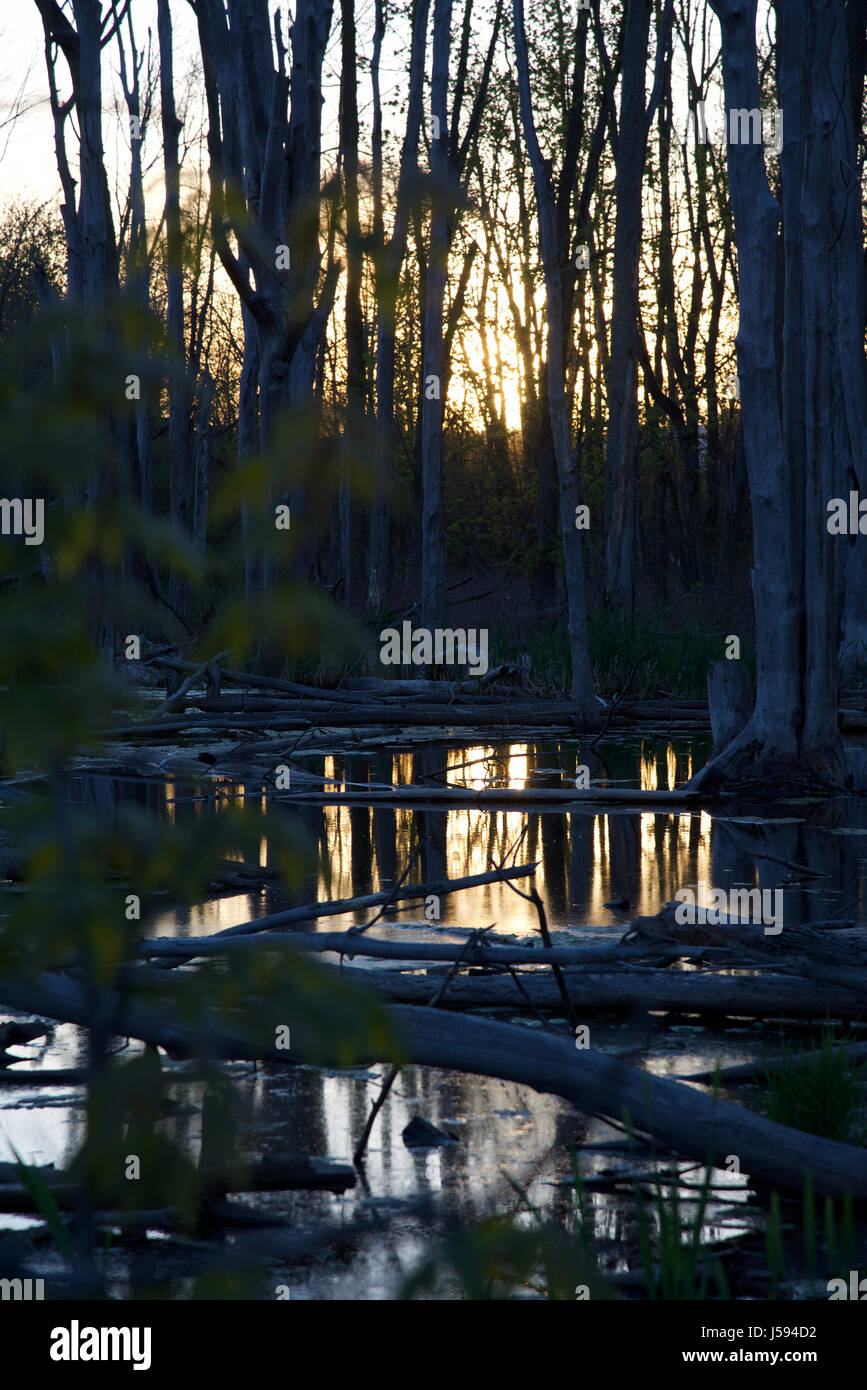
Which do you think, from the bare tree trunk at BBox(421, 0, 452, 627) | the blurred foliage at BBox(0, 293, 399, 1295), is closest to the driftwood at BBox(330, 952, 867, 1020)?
the blurred foliage at BBox(0, 293, 399, 1295)

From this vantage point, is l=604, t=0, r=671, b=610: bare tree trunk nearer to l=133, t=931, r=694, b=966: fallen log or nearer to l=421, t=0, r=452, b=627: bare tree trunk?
l=421, t=0, r=452, b=627: bare tree trunk

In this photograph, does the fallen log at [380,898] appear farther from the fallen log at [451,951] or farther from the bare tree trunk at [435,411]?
the bare tree trunk at [435,411]

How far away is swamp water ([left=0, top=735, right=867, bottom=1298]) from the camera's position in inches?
87.0

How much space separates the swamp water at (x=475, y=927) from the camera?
7.25ft

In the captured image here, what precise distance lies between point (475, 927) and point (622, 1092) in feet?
7.13

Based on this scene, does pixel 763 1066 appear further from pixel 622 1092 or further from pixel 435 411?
pixel 435 411

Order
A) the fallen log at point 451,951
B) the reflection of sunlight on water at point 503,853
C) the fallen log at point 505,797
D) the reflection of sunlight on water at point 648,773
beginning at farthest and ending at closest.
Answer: the reflection of sunlight on water at point 648,773, the fallen log at point 505,797, the reflection of sunlight on water at point 503,853, the fallen log at point 451,951

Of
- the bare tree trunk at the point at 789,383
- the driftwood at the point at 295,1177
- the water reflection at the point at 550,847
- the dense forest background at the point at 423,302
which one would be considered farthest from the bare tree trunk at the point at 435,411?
the driftwood at the point at 295,1177

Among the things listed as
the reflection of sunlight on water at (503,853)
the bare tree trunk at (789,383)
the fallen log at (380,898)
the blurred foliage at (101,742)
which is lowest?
the reflection of sunlight on water at (503,853)

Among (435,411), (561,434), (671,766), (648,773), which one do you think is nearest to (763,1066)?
(648,773)

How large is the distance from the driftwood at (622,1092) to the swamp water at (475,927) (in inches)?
5.0

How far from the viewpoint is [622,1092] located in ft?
6.97
